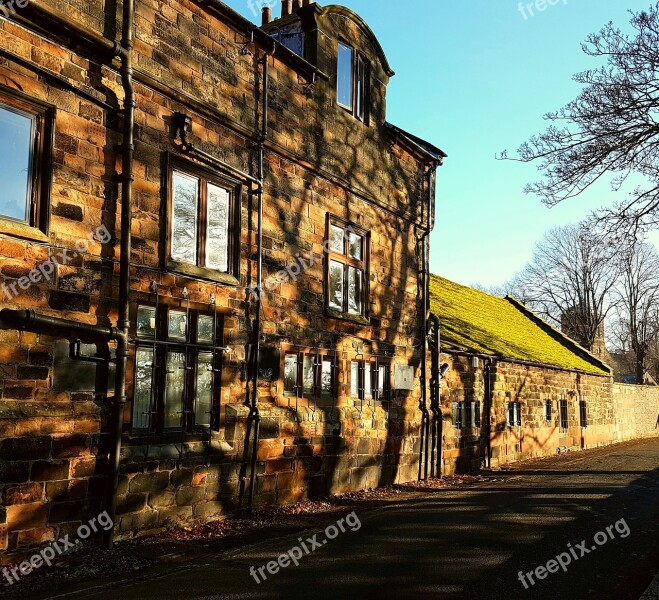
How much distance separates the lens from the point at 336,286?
40.5 feet

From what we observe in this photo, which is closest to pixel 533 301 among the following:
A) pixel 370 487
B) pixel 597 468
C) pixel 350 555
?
pixel 597 468

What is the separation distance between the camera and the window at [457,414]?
53.9 ft

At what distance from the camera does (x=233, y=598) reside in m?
6.19

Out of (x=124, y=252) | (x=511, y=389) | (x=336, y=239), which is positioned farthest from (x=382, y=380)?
(x=511, y=389)

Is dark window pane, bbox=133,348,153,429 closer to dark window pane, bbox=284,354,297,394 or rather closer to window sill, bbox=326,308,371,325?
dark window pane, bbox=284,354,297,394

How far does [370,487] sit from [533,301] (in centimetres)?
4527

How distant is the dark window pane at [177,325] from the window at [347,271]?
Result: 11.2 feet

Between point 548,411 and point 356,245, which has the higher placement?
point 356,245

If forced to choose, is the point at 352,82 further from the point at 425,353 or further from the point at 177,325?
the point at 177,325

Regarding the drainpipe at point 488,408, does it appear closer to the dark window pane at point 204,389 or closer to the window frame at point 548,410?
the window frame at point 548,410

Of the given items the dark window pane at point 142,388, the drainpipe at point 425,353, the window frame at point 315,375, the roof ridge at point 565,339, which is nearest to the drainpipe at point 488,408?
the drainpipe at point 425,353

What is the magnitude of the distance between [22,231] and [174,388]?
2.87m

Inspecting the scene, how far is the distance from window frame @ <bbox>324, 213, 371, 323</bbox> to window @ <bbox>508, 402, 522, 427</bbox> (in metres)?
8.91

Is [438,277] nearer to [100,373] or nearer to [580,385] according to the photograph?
[580,385]
